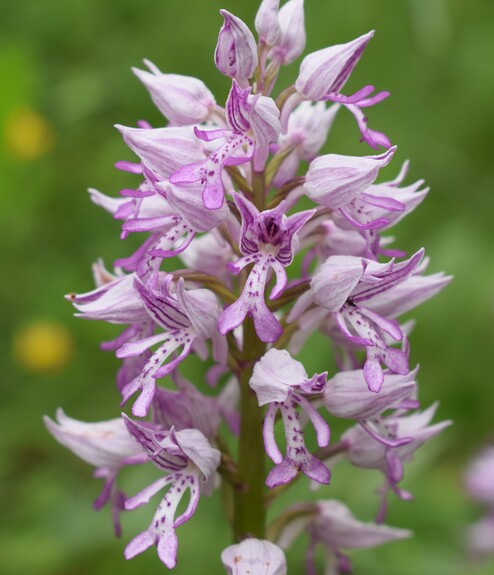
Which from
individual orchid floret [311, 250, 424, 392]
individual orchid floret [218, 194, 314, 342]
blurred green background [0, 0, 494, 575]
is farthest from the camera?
blurred green background [0, 0, 494, 575]

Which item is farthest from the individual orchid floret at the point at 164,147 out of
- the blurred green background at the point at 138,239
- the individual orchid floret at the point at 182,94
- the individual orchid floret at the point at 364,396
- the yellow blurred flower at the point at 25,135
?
the yellow blurred flower at the point at 25,135

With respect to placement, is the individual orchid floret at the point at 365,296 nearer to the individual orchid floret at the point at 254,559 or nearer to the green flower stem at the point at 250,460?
the green flower stem at the point at 250,460

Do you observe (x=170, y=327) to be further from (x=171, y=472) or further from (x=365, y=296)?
(x=365, y=296)

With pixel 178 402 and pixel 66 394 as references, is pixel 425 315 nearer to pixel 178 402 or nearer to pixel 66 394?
pixel 66 394

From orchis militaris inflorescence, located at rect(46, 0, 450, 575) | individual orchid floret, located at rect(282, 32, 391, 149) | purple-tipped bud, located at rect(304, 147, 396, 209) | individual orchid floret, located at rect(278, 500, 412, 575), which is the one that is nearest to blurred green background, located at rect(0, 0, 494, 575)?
individual orchid floret, located at rect(278, 500, 412, 575)

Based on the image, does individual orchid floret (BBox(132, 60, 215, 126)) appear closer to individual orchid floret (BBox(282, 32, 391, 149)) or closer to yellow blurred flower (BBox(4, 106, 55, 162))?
individual orchid floret (BBox(282, 32, 391, 149))

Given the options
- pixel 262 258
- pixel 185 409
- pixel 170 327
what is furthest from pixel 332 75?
pixel 185 409
